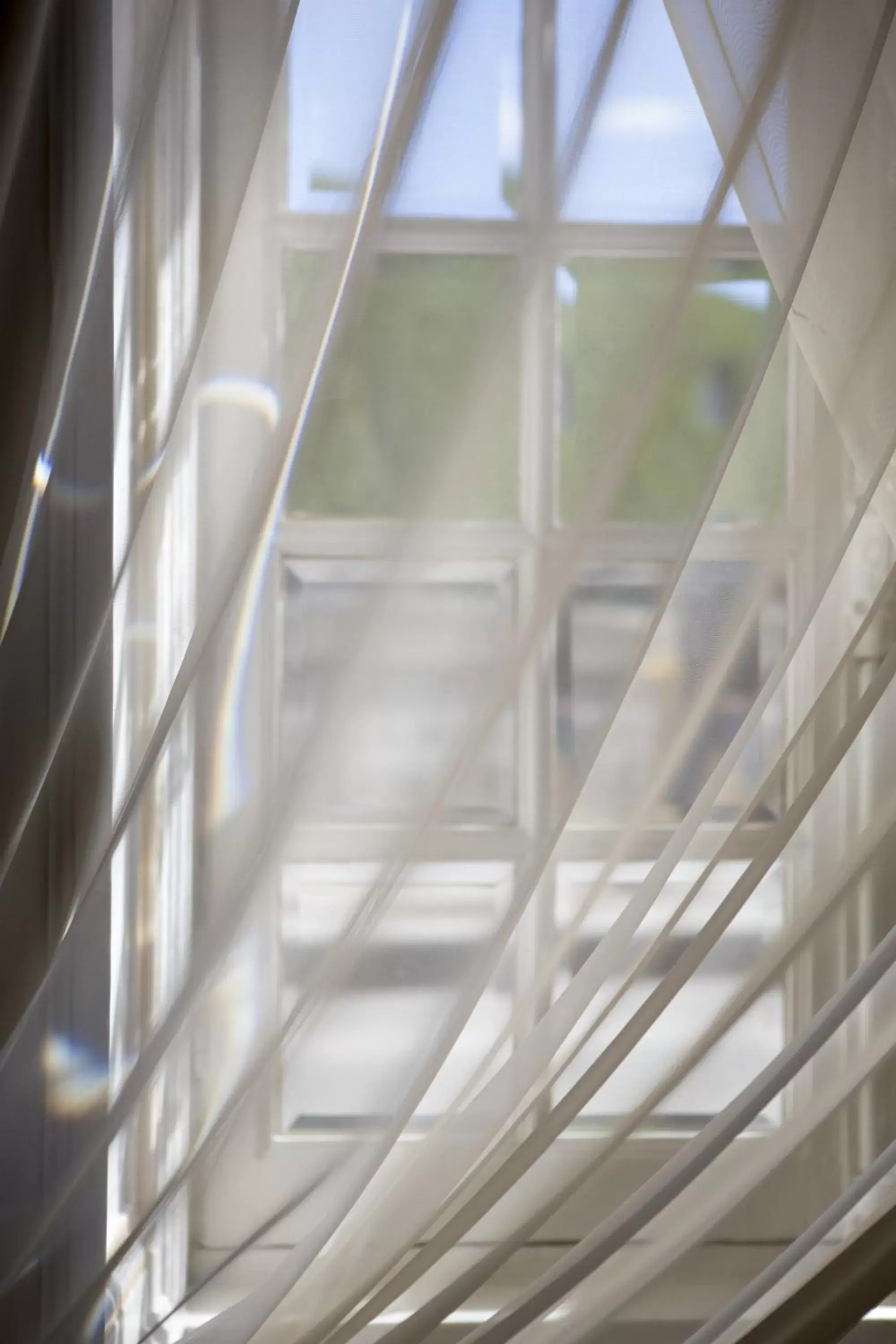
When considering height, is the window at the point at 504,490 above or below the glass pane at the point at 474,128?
below

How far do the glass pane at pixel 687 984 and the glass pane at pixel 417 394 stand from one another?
0.33m

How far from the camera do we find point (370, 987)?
86 cm

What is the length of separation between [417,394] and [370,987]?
1.57 feet

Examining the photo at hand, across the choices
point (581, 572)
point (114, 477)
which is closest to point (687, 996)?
point (581, 572)

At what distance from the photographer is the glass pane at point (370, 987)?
86 centimetres

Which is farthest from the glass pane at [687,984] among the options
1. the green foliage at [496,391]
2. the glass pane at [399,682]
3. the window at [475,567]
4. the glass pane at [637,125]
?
the glass pane at [637,125]

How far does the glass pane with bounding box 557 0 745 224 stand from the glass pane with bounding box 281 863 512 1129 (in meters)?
0.57

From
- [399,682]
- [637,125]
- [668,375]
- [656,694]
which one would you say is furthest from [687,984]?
[637,125]

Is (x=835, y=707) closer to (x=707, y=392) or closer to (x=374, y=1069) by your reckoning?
(x=707, y=392)

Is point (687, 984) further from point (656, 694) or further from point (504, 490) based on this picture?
point (504, 490)

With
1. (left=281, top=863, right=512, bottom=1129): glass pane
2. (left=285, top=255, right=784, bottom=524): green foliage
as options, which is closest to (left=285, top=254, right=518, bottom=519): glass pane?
(left=285, top=255, right=784, bottom=524): green foliage

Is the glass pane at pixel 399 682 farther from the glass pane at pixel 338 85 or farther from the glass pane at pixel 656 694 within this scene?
the glass pane at pixel 338 85

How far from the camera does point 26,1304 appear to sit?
0.86 m

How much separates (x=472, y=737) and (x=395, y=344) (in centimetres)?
32
